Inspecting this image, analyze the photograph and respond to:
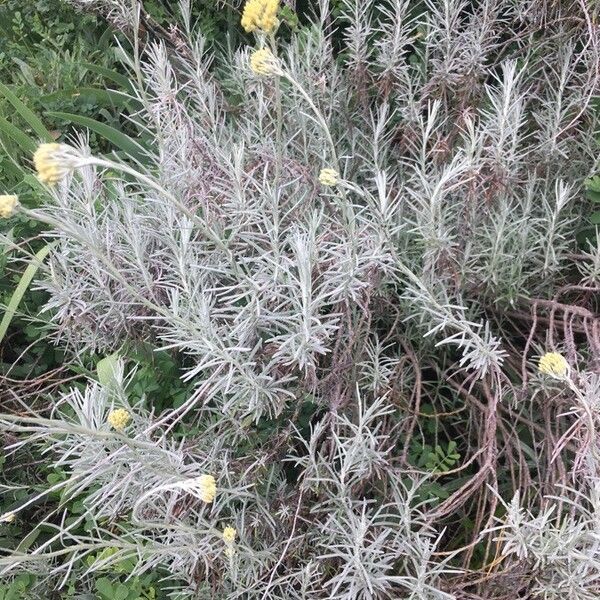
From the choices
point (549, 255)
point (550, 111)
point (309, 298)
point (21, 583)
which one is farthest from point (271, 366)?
point (550, 111)

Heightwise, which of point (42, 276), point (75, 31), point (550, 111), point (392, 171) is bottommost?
point (42, 276)

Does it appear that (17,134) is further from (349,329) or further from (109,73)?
(349,329)

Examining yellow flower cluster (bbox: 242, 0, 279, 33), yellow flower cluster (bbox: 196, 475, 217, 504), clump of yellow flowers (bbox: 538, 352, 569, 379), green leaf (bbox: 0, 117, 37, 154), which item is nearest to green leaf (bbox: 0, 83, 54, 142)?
green leaf (bbox: 0, 117, 37, 154)

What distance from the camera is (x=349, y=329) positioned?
4.08 ft

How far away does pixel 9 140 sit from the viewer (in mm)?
1907

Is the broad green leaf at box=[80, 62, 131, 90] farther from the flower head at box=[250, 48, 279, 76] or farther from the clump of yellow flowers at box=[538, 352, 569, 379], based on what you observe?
the clump of yellow flowers at box=[538, 352, 569, 379]

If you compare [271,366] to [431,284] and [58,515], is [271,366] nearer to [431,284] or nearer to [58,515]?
[431,284]

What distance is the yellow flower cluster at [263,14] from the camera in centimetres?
86

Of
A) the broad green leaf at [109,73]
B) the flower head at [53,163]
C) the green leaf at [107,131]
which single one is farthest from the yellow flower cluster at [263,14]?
the broad green leaf at [109,73]

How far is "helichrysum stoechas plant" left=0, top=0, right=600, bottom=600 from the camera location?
3.70ft

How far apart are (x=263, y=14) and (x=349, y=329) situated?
1.89ft

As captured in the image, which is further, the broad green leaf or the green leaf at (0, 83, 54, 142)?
the broad green leaf

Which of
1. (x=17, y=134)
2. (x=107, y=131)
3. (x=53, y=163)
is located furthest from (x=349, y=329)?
(x=17, y=134)

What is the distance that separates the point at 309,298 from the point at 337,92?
2.37 ft
